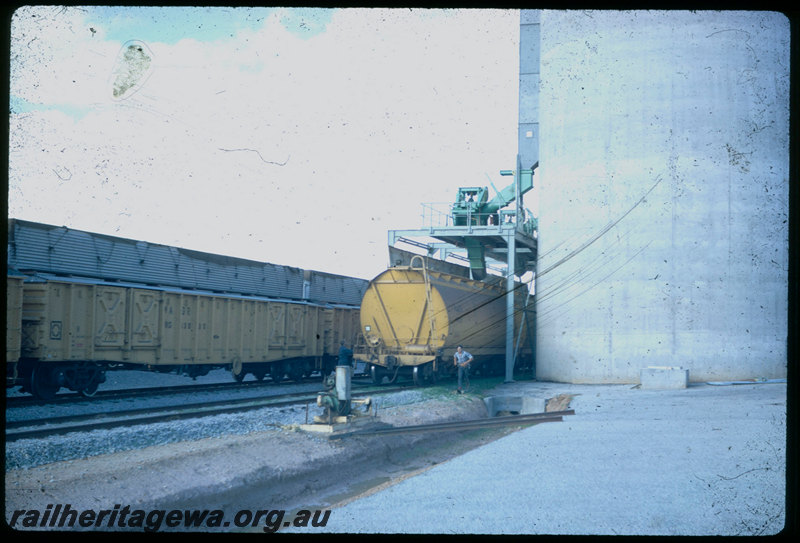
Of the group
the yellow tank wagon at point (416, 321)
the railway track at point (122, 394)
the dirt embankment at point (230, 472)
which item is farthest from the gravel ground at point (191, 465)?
the yellow tank wagon at point (416, 321)

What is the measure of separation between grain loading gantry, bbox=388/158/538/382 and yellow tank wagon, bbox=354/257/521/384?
283cm

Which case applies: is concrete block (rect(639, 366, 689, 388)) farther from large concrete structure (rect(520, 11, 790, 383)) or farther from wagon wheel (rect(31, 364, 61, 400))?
wagon wheel (rect(31, 364, 61, 400))

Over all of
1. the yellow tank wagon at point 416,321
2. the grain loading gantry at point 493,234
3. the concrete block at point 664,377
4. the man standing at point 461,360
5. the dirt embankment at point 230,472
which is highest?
the grain loading gantry at point 493,234

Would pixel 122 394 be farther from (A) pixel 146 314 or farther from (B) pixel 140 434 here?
(B) pixel 140 434

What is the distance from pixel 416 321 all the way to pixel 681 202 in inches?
371

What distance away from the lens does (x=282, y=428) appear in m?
12.1

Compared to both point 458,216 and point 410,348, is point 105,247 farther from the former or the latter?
point 458,216

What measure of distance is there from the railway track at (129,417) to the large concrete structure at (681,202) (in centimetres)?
1135

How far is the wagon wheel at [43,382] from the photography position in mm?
14298

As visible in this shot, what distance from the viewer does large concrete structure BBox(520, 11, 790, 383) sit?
20.8 metres

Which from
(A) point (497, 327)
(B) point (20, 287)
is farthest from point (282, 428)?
(A) point (497, 327)

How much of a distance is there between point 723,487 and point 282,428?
7540mm

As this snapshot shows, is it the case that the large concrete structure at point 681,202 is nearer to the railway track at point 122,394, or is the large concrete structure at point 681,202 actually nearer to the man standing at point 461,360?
the man standing at point 461,360

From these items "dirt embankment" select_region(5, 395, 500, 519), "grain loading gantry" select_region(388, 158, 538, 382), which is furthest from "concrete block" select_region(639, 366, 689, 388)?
"dirt embankment" select_region(5, 395, 500, 519)
